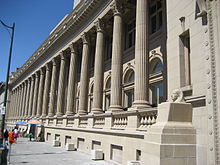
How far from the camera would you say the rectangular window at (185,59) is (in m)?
8.98

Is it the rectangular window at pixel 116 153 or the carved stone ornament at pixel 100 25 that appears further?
the carved stone ornament at pixel 100 25

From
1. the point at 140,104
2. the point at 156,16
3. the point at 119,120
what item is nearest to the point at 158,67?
the point at 156,16

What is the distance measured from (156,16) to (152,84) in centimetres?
585

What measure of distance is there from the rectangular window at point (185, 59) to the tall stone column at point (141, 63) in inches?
163

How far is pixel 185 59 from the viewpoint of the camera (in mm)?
9156

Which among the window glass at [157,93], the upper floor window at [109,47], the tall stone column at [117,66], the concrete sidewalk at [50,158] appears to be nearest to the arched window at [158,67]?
the window glass at [157,93]

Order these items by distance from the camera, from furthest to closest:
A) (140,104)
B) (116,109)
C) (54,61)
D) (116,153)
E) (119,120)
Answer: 1. (54,61)
2. (116,109)
3. (119,120)
4. (116,153)
5. (140,104)

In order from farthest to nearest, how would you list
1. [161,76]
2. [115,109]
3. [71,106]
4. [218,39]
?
[71,106] < [161,76] < [115,109] < [218,39]

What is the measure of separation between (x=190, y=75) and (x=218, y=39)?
2226 millimetres

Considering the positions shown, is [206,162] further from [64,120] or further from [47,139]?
[47,139]

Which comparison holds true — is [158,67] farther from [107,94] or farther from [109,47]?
[109,47]

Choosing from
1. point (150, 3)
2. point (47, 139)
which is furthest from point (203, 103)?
point (47, 139)

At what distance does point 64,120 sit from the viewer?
25094 mm

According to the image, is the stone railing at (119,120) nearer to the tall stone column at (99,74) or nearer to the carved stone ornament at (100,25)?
the tall stone column at (99,74)
